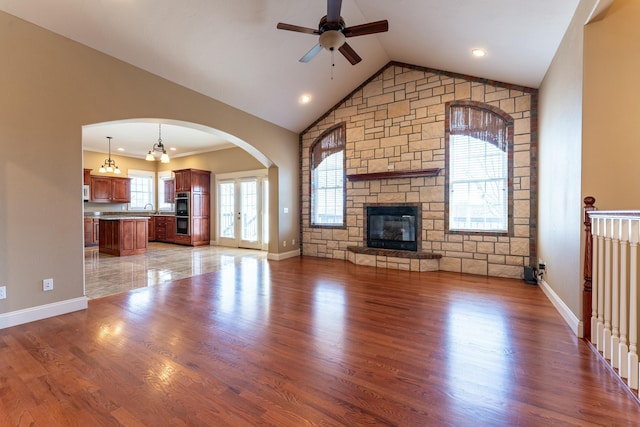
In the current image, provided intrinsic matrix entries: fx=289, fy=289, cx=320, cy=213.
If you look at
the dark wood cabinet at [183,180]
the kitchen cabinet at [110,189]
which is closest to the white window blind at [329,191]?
the dark wood cabinet at [183,180]

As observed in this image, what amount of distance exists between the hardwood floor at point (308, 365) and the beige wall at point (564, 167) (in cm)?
48

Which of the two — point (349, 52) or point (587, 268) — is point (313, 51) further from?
point (587, 268)

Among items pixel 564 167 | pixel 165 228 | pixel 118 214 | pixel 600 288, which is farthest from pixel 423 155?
pixel 118 214

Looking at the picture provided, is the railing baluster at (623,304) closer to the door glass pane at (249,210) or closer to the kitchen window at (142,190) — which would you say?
the door glass pane at (249,210)

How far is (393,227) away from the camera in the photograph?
581 cm

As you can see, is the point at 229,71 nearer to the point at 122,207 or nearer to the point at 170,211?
the point at 170,211

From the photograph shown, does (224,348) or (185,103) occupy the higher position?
(185,103)

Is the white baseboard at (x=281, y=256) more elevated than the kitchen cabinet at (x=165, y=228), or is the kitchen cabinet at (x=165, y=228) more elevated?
the kitchen cabinet at (x=165, y=228)

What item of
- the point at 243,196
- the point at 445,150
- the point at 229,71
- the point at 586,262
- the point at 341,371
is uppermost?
the point at 229,71

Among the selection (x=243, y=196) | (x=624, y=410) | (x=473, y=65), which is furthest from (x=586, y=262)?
(x=243, y=196)

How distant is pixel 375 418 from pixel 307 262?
461cm

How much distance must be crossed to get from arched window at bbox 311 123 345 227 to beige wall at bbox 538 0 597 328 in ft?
11.8

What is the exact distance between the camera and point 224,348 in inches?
93.4

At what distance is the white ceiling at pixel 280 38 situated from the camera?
120 inches
